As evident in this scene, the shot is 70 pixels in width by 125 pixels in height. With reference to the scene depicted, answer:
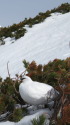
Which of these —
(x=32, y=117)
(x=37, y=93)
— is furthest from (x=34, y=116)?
(x=37, y=93)

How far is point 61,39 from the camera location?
32.4 feet

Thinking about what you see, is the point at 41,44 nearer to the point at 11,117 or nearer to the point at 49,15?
the point at 49,15

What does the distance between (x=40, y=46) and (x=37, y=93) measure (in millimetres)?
6897

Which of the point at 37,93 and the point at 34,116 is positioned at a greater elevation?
the point at 37,93

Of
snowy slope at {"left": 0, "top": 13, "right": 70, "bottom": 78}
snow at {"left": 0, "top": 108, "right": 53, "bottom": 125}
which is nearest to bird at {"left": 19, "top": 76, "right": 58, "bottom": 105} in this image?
snow at {"left": 0, "top": 108, "right": 53, "bottom": 125}

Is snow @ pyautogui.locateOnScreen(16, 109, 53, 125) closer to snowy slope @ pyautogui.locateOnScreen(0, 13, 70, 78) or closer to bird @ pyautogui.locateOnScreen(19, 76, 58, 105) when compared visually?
bird @ pyautogui.locateOnScreen(19, 76, 58, 105)

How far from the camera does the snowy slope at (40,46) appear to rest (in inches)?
326

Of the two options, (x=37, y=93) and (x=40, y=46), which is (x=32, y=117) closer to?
(x=37, y=93)

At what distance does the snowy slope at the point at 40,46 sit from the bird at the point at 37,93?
162 inches

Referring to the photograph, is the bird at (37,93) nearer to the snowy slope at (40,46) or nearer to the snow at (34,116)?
the snow at (34,116)

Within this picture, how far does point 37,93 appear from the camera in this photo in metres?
3.27

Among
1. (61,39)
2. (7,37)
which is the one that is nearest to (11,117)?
(61,39)

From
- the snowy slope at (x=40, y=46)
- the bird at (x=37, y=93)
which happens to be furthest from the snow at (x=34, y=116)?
the snowy slope at (x=40, y=46)

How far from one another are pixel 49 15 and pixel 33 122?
12116mm
